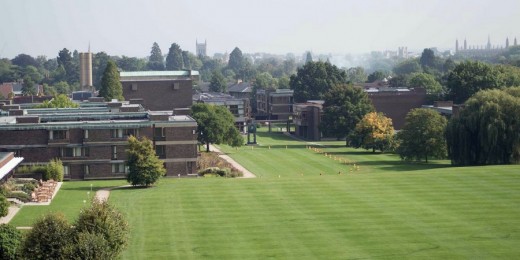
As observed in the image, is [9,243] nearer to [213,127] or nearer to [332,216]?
[332,216]

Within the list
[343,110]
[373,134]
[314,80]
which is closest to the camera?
→ [373,134]

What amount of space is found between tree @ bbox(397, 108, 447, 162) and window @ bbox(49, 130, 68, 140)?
35631 mm

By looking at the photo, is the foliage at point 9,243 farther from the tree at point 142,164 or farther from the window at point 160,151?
the window at point 160,151

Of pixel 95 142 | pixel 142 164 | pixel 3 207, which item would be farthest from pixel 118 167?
pixel 3 207

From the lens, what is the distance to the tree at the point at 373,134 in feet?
389

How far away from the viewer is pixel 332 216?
2628 inches

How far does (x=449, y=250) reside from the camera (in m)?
56.7

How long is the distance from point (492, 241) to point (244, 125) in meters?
98.1

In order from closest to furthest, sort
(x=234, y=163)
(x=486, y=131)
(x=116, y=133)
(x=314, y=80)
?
(x=116, y=133)
(x=486, y=131)
(x=234, y=163)
(x=314, y=80)

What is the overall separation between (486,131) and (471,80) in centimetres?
4653

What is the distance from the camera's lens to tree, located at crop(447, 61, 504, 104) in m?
139

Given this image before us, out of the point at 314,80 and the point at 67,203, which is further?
the point at 314,80

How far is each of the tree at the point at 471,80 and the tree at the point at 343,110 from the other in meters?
13.7

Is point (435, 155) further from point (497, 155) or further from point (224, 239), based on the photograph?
point (224, 239)
